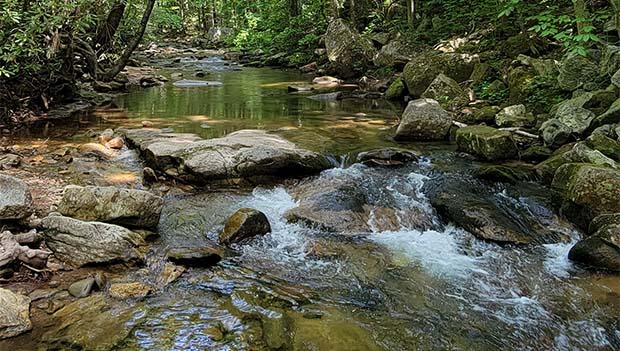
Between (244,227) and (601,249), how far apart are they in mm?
3589

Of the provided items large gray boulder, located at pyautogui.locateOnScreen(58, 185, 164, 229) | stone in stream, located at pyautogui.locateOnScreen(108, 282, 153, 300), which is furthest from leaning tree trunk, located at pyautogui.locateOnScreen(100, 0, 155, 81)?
stone in stream, located at pyautogui.locateOnScreen(108, 282, 153, 300)

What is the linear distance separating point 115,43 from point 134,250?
37.9ft

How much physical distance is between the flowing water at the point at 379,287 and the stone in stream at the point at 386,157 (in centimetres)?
22

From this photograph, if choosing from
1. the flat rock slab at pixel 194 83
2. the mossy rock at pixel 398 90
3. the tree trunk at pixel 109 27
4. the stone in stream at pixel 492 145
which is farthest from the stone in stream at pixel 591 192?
the flat rock slab at pixel 194 83

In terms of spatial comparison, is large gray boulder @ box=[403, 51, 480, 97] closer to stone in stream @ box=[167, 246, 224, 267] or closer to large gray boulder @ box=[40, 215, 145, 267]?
stone in stream @ box=[167, 246, 224, 267]

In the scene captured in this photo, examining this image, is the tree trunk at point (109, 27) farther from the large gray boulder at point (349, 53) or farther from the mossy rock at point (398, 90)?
the mossy rock at point (398, 90)

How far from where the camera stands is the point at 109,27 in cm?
1295

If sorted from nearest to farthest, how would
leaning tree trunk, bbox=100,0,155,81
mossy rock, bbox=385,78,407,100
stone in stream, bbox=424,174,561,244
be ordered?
stone in stream, bbox=424,174,561,244, mossy rock, bbox=385,78,407,100, leaning tree trunk, bbox=100,0,155,81

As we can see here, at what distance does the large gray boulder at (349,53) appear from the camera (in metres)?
16.8

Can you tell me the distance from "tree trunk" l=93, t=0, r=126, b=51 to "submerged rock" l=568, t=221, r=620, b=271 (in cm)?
1183

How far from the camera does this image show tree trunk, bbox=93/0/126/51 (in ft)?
41.8

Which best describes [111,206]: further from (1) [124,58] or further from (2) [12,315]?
(1) [124,58]

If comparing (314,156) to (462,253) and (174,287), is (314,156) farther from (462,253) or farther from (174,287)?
(174,287)

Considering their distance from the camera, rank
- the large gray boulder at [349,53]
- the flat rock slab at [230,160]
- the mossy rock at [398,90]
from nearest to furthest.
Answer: the flat rock slab at [230,160] → the mossy rock at [398,90] → the large gray boulder at [349,53]
